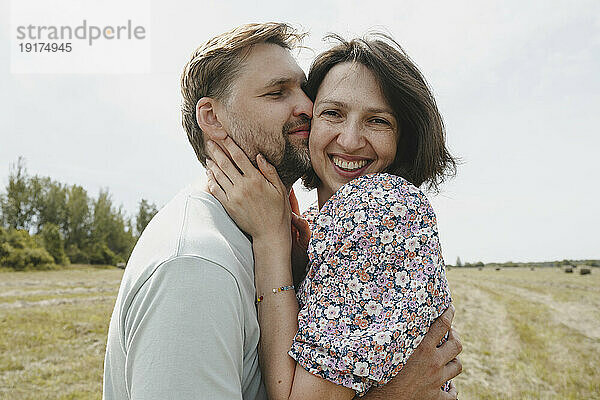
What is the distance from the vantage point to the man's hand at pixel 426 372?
241 cm

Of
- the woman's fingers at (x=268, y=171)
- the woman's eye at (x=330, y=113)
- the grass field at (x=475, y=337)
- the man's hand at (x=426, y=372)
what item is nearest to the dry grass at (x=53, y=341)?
the grass field at (x=475, y=337)

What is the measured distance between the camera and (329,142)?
117 inches

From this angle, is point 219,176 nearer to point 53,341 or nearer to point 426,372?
point 426,372

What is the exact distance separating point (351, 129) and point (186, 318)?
1.41 meters

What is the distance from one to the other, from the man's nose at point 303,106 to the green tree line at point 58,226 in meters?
42.4

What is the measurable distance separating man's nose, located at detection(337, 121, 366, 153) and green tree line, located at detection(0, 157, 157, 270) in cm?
4262

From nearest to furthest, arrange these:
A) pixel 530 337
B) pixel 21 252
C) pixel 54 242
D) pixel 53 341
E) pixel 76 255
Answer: pixel 53 341 < pixel 530 337 < pixel 21 252 < pixel 54 242 < pixel 76 255

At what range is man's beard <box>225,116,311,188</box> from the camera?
2938 mm

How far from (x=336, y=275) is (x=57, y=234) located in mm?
46174

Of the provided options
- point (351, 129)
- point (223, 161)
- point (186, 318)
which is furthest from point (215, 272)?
point (351, 129)

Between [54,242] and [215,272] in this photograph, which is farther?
[54,242]

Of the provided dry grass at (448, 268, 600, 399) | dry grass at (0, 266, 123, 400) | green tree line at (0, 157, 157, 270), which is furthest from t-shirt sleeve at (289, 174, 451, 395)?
green tree line at (0, 157, 157, 270)

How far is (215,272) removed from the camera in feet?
6.57

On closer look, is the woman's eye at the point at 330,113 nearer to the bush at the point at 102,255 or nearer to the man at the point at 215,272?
the man at the point at 215,272
